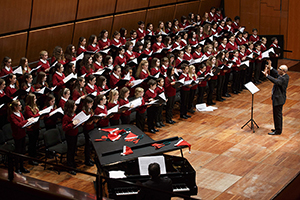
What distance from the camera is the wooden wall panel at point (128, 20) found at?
10266 millimetres

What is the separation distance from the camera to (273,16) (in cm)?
1283

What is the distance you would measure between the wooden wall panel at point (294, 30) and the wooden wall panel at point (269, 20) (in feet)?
1.50

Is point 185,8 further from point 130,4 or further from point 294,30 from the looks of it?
point 294,30

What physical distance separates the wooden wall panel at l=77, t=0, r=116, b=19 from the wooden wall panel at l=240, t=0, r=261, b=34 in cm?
552

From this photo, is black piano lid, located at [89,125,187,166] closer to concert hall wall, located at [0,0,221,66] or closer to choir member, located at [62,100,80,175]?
choir member, located at [62,100,80,175]

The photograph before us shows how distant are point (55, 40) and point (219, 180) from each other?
523cm

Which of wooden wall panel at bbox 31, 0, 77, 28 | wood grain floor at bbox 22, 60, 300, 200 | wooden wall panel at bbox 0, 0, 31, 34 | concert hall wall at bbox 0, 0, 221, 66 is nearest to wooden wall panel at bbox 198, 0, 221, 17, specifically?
concert hall wall at bbox 0, 0, 221, 66

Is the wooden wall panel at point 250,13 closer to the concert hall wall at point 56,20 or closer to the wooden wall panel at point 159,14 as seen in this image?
the wooden wall panel at point 159,14

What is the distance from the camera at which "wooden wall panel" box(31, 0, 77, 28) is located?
820 cm

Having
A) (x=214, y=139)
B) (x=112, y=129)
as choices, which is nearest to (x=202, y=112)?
(x=214, y=139)

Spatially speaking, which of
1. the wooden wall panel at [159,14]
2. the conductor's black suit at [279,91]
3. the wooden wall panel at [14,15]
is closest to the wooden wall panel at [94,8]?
the wooden wall panel at [14,15]

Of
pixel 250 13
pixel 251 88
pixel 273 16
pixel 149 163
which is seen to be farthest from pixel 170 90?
pixel 250 13

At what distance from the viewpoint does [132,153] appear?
4.58m

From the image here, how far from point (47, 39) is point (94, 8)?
60.4 inches
